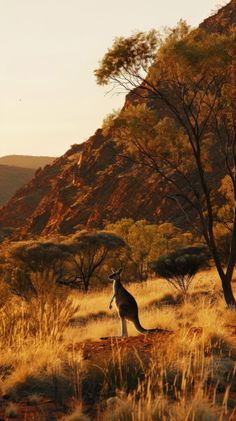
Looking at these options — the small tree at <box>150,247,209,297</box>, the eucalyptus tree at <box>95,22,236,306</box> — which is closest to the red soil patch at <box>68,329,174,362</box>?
the eucalyptus tree at <box>95,22,236,306</box>

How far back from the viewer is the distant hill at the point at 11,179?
160 metres

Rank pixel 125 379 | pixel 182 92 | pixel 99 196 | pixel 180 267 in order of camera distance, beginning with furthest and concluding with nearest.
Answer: pixel 99 196 → pixel 180 267 → pixel 182 92 → pixel 125 379

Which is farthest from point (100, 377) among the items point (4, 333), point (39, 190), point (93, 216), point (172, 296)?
point (39, 190)

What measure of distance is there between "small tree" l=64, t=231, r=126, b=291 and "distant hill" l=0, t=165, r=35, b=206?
118 m

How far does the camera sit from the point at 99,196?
8381 centimetres

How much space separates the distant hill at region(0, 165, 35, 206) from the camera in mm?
160500

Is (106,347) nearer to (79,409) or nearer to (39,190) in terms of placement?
(79,409)

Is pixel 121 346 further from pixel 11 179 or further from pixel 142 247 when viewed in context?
pixel 11 179

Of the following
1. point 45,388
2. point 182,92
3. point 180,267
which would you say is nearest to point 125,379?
point 45,388

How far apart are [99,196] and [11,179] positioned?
298 ft

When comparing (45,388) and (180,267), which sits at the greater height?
(180,267)

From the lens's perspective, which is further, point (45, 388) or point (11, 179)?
point (11, 179)

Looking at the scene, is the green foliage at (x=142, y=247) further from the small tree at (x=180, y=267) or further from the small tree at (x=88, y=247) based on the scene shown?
the small tree at (x=180, y=267)

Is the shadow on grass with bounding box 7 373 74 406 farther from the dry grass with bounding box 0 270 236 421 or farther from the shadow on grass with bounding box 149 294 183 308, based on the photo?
the shadow on grass with bounding box 149 294 183 308
